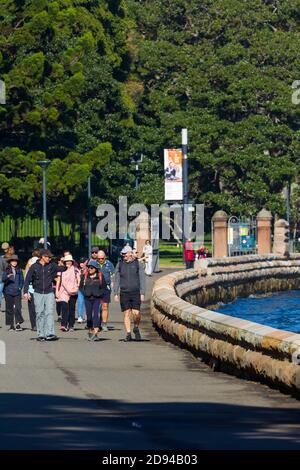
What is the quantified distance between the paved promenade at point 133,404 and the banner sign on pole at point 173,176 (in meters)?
33.5

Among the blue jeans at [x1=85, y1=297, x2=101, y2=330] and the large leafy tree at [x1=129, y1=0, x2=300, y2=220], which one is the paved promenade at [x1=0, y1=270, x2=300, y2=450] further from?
the large leafy tree at [x1=129, y1=0, x2=300, y2=220]

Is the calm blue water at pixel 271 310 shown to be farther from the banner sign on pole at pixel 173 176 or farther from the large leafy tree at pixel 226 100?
the large leafy tree at pixel 226 100

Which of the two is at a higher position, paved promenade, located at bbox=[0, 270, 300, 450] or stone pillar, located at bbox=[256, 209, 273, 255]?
stone pillar, located at bbox=[256, 209, 273, 255]

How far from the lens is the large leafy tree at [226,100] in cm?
7569

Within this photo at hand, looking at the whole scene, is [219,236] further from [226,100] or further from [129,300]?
[129,300]

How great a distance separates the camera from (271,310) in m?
47.1

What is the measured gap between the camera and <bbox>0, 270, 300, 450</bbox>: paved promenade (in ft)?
40.8

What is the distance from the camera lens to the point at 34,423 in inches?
535

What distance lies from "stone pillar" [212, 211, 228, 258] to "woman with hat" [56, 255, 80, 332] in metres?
29.0

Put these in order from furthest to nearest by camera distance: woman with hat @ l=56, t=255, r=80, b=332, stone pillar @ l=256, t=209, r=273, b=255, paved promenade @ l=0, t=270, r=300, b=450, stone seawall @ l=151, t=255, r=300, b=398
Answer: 1. stone pillar @ l=256, t=209, r=273, b=255
2. woman with hat @ l=56, t=255, r=80, b=332
3. stone seawall @ l=151, t=255, r=300, b=398
4. paved promenade @ l=0, t=270, r=300, b=450

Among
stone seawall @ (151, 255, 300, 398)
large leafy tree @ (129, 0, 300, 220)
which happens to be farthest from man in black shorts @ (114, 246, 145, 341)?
large leafy tree @ (129, 0, 300, 220)

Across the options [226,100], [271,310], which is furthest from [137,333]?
[226,100]

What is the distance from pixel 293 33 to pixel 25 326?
52.3 meters
